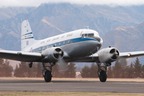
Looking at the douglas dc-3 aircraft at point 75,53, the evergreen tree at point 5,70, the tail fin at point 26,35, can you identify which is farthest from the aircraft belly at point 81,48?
the evergreen tree at point 5,70

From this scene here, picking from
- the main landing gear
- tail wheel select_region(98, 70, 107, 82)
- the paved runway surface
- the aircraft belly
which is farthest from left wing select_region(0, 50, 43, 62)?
the paved runway surface

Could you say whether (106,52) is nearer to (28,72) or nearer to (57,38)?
(57,38)

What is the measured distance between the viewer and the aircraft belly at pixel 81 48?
53.3 meters

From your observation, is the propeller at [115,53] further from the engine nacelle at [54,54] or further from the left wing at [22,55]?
the left wing at [22,55]

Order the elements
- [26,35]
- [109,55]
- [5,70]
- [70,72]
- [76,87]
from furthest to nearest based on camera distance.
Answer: [70,72] → [5,70] → [26,35] → [109,55] → [76,87]

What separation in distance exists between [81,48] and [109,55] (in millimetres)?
3168

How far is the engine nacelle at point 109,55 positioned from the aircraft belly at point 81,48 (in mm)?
1283

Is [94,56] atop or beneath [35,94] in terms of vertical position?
atop

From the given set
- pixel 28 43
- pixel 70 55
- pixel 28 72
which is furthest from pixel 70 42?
pixel 28 72

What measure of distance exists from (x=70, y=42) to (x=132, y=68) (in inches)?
3409

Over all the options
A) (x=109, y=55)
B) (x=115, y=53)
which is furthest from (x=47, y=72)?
(x=115, y=53)

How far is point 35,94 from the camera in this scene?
32.6 m

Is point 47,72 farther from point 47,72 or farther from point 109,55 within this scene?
point 109,55

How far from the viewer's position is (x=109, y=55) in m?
53.5
